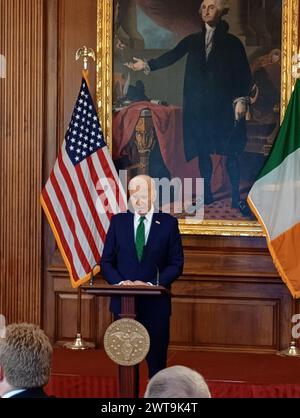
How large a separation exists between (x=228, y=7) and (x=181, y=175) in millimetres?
1687

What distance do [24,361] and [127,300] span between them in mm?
2169

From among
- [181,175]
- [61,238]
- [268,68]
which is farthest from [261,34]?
[61,238]

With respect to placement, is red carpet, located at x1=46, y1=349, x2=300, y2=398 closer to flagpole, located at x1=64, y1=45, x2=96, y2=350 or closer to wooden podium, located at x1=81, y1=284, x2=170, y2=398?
flagpole, located at x1=64, y1=45, x2=96, y2=350

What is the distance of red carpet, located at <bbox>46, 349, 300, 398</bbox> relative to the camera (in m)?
6.58

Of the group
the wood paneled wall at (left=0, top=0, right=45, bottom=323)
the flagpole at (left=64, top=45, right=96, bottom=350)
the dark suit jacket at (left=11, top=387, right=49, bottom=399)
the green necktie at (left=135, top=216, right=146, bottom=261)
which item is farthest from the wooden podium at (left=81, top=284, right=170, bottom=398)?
the wood paneled wall at (left=0, top=0, right=45, bottom=323)

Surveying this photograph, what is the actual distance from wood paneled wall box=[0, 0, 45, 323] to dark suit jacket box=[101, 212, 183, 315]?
260cm

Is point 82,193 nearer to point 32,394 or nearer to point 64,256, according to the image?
point 64,256

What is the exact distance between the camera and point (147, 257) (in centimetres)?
594

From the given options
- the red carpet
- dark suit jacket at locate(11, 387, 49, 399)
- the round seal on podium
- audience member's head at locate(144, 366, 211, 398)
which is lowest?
the red carpet

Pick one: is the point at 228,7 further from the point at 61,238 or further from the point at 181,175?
the point at 61,238

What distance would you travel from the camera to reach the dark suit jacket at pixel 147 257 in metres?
5.85

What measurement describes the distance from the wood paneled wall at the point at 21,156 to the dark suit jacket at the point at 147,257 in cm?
260

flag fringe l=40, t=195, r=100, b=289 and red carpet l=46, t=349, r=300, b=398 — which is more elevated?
flag fringe l=40, t=195, r=100, b=289

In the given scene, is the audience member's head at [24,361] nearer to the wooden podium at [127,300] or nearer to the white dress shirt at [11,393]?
the white dress shirt at [11,393]
